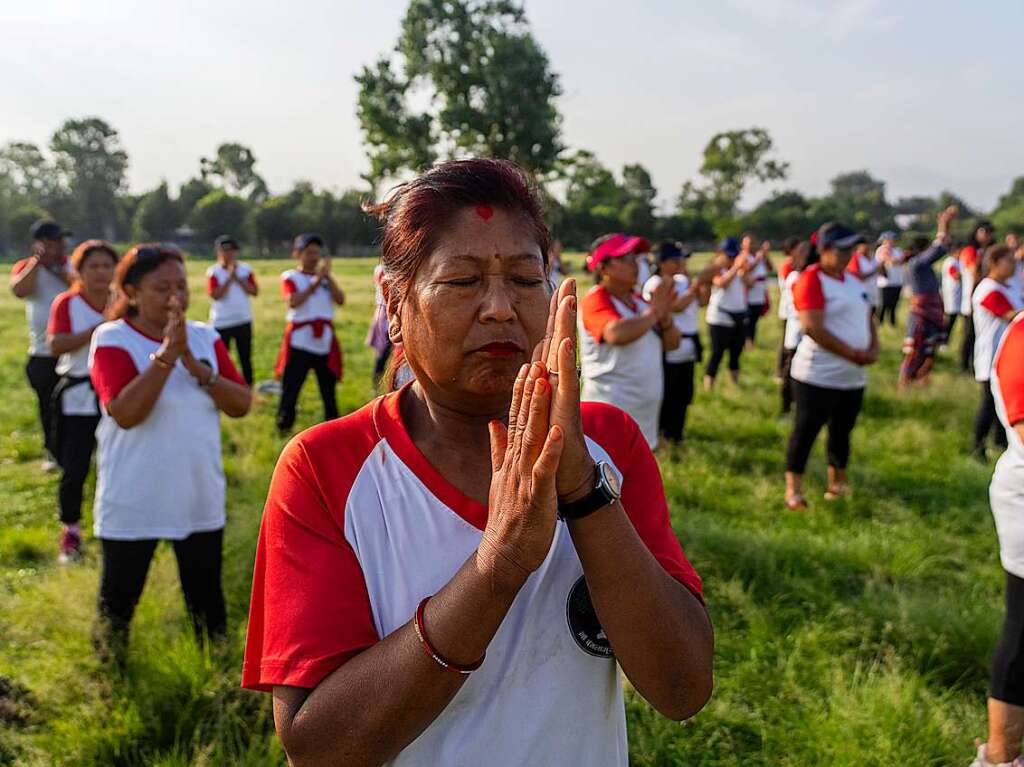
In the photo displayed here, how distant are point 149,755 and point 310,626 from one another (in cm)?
222

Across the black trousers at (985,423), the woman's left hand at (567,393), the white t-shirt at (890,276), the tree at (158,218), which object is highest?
the tree at (158,218)

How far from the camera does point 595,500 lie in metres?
1.21

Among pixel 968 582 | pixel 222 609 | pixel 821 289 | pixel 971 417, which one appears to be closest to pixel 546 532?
pixel 222 609

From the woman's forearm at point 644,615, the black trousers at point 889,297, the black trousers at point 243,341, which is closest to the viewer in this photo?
the woman's forearm at point 644,615

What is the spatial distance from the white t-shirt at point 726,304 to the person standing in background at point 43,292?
6.75 m

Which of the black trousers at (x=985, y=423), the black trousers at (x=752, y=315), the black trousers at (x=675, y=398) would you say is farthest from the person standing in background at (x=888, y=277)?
the black trousers at (x=675, y=398)

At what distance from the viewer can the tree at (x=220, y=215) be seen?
5300 centimetres

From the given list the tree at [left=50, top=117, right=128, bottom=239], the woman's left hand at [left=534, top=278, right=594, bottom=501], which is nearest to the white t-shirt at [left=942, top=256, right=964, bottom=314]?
the woman's left hand at [left=534, top=278, right=594, bottom=501]

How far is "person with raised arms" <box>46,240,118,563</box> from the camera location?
4848 mm

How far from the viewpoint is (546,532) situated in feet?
3.73

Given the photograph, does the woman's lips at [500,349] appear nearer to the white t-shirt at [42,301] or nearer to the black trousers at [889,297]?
the white t-shirt at [42,301]

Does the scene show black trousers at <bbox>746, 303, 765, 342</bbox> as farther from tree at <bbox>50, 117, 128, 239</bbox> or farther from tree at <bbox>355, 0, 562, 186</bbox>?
tree at <bbox>50, 117, 128, 239</bbox>

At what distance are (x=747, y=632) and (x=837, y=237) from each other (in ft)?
9.99

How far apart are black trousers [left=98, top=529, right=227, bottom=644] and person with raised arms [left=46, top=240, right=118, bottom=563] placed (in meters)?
1.74
